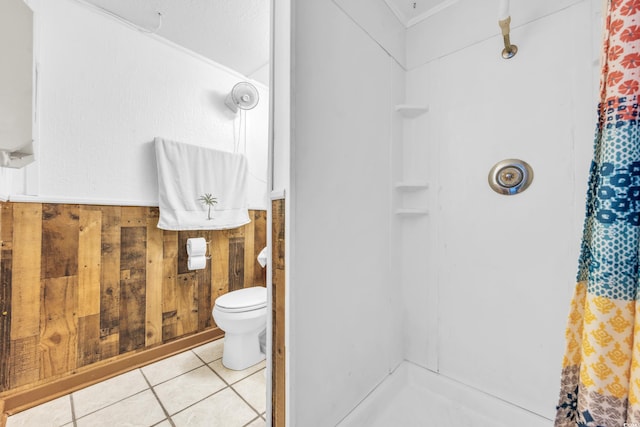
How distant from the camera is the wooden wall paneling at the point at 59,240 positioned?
1.42 meters

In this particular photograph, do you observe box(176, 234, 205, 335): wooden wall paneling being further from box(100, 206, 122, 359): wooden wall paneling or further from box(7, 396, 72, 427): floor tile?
box(7, 396, 72, 427): floor tile

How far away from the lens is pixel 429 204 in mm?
1464

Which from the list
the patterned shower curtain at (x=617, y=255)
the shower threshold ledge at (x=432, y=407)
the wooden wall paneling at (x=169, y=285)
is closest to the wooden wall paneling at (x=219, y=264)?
the wooden wall paneling at (x=169, y=285)

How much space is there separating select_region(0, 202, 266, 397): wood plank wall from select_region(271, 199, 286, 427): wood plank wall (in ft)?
4.11

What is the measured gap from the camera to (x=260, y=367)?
173 centimetres

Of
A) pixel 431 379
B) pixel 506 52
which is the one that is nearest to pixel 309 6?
pixel 506 52

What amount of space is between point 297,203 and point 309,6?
2.48ft

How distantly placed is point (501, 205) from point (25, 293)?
2464 mm

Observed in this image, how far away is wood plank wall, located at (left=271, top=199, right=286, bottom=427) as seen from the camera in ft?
3.11

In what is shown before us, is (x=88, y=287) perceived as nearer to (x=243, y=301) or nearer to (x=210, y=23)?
(x=243, y=301)

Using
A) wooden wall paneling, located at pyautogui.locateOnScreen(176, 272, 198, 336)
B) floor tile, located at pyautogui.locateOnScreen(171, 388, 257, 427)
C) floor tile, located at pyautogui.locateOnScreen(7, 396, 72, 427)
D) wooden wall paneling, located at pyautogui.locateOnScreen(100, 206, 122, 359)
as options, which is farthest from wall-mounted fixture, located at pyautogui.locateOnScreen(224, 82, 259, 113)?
floor tile, located at pyautogui.locateOnScreen(7, 396, 72, 427)

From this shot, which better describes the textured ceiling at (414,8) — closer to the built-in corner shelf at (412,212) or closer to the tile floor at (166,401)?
the built-in corner shelf at (412,212)

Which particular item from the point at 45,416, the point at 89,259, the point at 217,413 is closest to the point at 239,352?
the point at 217,413

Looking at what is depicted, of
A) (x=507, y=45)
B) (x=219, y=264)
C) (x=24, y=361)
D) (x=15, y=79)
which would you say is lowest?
(x=24, y=361)
